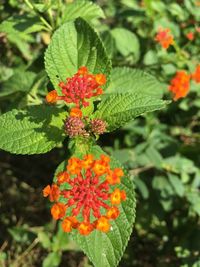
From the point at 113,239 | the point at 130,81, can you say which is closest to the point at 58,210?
the point at 113,239

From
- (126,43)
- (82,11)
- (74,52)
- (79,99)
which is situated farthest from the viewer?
(126,43)

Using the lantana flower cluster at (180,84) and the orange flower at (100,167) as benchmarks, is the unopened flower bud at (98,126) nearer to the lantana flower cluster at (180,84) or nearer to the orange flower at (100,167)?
the orange flower at (100,167)

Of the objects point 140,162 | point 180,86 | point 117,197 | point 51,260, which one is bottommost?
point 51,260

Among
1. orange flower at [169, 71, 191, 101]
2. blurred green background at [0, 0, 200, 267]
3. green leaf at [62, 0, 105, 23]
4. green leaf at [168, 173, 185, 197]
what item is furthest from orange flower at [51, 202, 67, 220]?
orange flower at [169, 71, 191, 101]

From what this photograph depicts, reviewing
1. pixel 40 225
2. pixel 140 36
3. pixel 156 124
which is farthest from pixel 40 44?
pixel 40 225

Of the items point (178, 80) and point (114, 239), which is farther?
point (178, 80)

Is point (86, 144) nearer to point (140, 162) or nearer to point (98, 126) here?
point (98, 126)

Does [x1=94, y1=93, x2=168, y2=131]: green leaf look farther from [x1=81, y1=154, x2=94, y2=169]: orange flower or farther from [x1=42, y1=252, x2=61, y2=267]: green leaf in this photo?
[x1=42, y1=252, x2=61, y2=267]: green leaf

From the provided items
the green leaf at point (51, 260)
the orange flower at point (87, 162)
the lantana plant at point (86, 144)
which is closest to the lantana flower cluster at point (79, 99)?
the lantana plant at point (86, 144)
